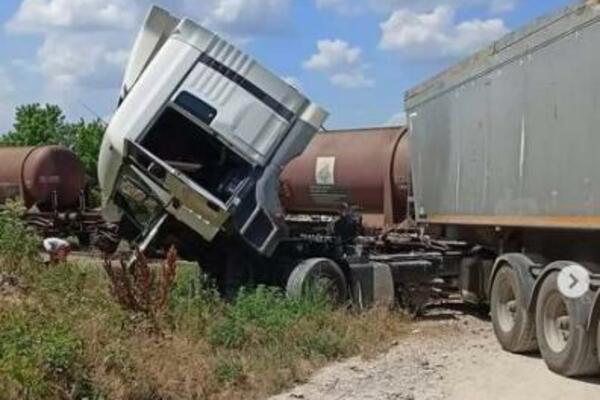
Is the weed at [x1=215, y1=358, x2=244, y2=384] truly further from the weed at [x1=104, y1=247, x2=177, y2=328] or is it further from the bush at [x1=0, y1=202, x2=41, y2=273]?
the bush at [x1=0, y1=202, x2=41, y2=273]

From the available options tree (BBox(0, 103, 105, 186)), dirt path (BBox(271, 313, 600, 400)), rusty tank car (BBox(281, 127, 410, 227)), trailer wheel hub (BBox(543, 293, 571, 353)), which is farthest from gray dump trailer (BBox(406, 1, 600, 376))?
tree (BBox(0, 103, 105, 186))

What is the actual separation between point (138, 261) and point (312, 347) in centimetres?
199

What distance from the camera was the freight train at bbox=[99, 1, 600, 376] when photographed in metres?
9.85

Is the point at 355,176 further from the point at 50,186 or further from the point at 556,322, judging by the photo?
the point at 556,322

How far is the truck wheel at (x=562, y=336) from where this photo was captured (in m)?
9.55

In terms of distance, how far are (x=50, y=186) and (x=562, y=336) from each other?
65.8 ft

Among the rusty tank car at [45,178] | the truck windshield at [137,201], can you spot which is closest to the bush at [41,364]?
the truck windshield at [137,201]

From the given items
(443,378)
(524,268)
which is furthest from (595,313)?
(524,268)

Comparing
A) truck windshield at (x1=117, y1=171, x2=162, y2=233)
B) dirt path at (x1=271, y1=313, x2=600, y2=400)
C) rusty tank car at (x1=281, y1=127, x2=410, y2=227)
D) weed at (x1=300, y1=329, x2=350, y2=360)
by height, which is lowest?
dirt path at (x1=271, y1=313, x2=600, y2=400)

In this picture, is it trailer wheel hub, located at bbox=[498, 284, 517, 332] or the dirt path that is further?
trailer wheel hub, located at bbox=[498, 284, 517, 332]

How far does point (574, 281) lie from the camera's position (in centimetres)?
988

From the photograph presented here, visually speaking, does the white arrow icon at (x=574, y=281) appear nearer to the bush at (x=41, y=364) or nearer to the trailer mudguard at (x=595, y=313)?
the trailer mudguard at (x=595, y=313)

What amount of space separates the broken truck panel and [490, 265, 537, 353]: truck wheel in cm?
302

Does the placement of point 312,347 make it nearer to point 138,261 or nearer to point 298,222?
point 138,261
